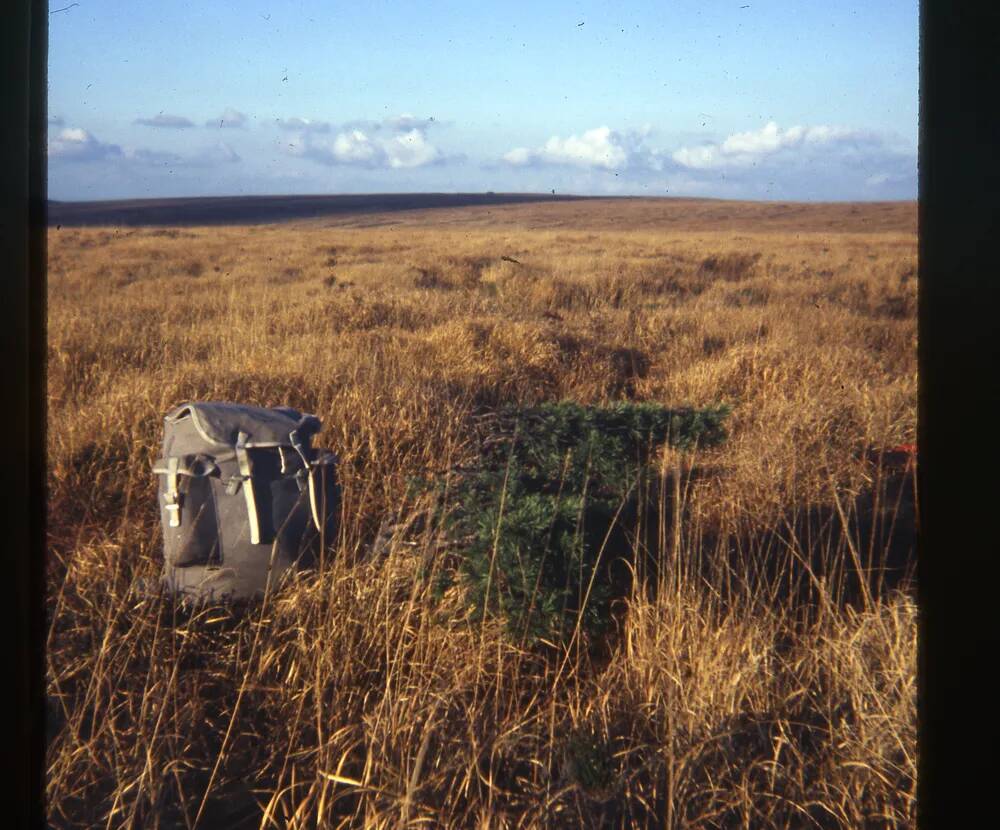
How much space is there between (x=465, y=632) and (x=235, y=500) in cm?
106

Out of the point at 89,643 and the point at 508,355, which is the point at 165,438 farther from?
the point at 508,355

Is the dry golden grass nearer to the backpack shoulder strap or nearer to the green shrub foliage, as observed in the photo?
the green shrub foliage

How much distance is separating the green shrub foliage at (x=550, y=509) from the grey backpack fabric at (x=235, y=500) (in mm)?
611

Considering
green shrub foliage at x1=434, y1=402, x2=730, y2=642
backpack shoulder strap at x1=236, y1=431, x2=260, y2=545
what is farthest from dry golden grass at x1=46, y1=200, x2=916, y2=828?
backpack shoulder strap at x1=236, y1=431, x2=260, y2=545

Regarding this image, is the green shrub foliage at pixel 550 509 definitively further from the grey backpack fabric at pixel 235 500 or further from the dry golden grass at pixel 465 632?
the grey backpack fabric at pixel 235 500

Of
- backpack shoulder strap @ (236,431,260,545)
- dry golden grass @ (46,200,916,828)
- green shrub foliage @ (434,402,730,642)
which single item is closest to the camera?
dry golden grass @ (46,200,916,828)

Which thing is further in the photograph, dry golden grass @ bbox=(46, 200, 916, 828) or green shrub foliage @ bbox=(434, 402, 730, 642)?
green shrub foliage @ bbox=(434, 402, 730, 642)

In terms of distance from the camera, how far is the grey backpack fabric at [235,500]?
Result: 325 centimetres

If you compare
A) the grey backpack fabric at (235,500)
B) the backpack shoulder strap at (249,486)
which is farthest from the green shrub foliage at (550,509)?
the backpack shoulder strap at (249,486)

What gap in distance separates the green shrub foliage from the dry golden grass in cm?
13

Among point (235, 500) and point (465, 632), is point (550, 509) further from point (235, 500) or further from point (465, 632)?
point (235, 500)

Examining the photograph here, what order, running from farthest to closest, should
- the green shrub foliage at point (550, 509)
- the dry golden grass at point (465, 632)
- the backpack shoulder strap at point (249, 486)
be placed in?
1. the backpack shoulder strap at point (249, 486)
2. the green shrub foliage at point (550, 509)
3. the dry golden grass at point (465, 632)

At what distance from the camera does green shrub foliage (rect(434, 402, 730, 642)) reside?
9.65 feet

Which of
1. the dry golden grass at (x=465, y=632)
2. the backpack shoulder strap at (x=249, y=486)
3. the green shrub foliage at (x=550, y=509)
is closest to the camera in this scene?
the dry golden grass at (x=465, y=632)
